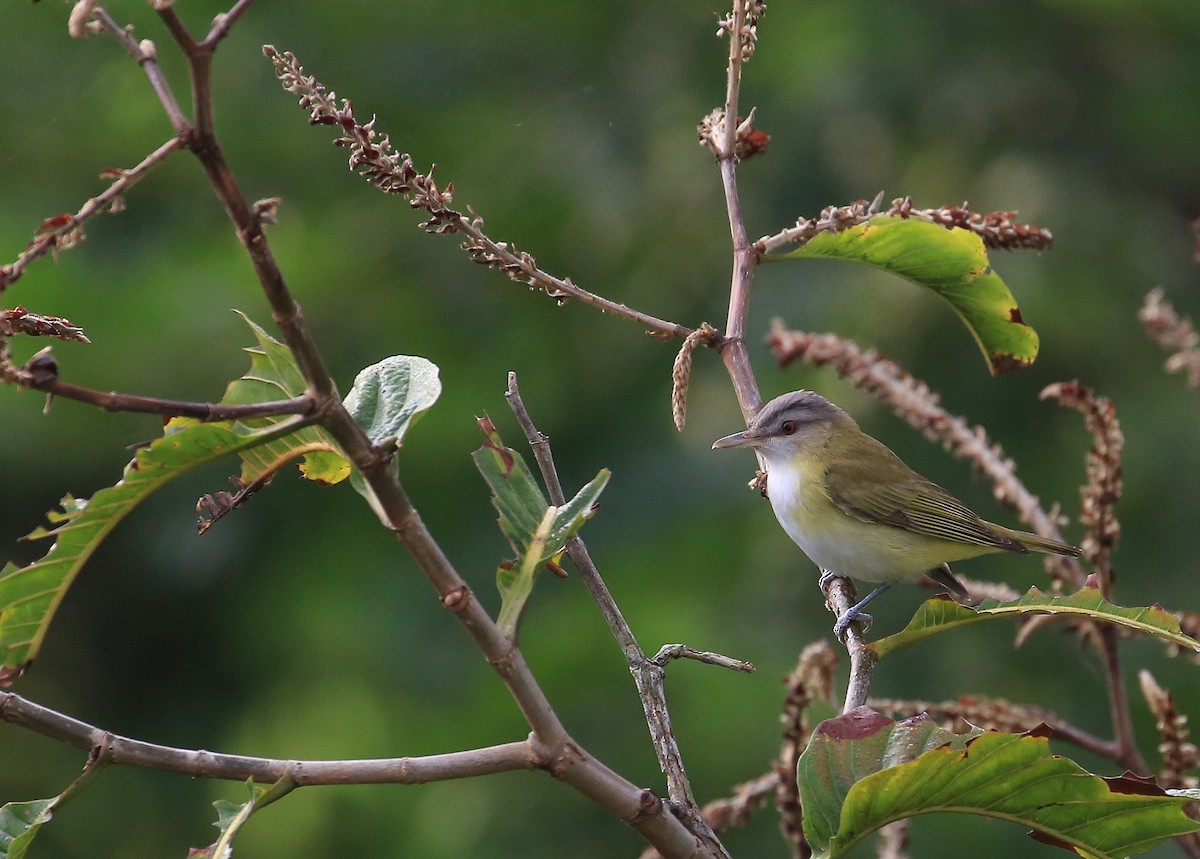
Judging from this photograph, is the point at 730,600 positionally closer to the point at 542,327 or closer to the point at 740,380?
the point at 542,327

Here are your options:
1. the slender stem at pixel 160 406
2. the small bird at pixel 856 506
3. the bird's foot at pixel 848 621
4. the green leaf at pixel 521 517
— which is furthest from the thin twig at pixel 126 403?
the small bird at pixel 856 506

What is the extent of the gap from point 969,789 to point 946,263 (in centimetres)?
64

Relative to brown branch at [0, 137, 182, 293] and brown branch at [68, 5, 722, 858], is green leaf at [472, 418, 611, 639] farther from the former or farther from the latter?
brown branch at [0, 137, 182, 293]

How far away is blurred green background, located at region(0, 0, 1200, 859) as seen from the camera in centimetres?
465

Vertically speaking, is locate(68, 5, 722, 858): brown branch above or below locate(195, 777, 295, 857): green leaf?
above

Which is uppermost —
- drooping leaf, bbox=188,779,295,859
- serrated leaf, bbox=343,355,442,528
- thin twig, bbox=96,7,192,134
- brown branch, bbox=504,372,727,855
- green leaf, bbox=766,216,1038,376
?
green leaf, bbox=766,216,1038,376

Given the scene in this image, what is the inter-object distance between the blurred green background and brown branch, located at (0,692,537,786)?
332 centimetres

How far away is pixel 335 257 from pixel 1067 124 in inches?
119

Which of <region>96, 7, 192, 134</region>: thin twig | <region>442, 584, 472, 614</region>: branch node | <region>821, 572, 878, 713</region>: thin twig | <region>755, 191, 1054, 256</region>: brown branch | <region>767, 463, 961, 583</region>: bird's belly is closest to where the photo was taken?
<region>96, 7, 192, 134</region>: thin twig

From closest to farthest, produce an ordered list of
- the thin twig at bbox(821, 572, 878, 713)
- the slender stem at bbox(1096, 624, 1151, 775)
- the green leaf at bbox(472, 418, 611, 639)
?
1. the green leaf at bbox(472, 418, 611, 639)
2. the thin twig at bbox(821, 572, 878, 713)
3. the slender stem at bbox(1096, 624, 1151, 775)

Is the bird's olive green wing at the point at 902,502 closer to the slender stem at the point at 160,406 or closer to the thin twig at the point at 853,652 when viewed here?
the thin twig at the point at 853,652

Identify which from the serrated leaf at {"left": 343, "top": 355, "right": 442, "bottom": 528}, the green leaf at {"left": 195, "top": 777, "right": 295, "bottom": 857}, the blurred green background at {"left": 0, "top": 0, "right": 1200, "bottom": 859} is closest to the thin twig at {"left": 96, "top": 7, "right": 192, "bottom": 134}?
the serrated leaf at {"left": 343, "top": 355, "right": 442, "bottom": 528}

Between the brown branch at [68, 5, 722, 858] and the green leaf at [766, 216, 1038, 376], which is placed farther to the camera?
the green leaf at [766, 216, 1038, 376]

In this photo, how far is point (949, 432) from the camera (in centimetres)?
179
